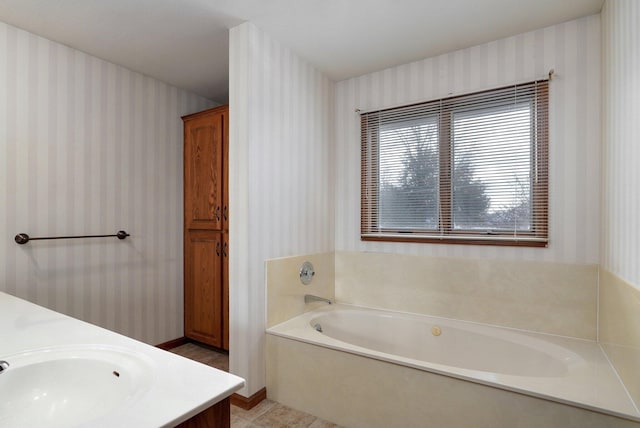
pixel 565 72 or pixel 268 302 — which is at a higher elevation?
pixel 565 72

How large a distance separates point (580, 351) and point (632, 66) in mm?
1477

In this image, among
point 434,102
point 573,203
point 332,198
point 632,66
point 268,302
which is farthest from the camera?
point 332,198

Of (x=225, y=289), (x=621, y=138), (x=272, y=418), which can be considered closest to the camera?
(x=621, y=138)

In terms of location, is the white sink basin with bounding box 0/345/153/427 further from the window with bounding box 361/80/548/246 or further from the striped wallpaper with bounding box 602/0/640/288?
the window with bounding box 361/80/548/246

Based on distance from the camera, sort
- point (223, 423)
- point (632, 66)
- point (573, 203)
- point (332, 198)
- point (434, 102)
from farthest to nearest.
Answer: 1. point (332, 198)
2. point (434, 102)
3. point (573, 203)
4. point (632, 66)
5. point (223, 423)

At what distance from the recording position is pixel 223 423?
0.85m

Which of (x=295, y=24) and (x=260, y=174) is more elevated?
(x=295, y=24)

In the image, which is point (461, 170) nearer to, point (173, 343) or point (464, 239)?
point (464, 239)

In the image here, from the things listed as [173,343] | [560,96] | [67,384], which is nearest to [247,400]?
[173,343]

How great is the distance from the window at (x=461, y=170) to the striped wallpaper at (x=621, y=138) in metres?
0.36

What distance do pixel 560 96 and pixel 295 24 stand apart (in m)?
1.72

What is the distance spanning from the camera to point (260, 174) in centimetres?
228

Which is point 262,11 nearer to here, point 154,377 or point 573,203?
point 154,377

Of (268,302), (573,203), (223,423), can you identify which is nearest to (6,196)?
(268,302)
